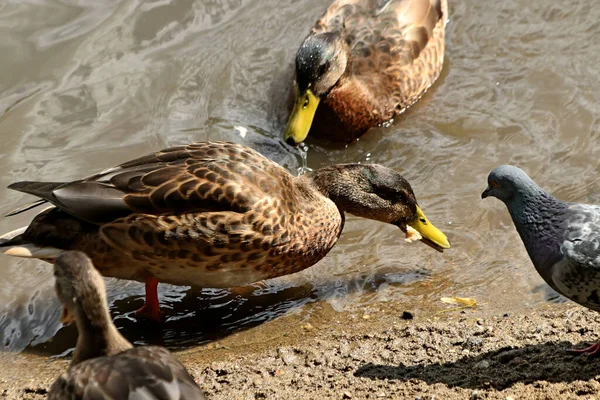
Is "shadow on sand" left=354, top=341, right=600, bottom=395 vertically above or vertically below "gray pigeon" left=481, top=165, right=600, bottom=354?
below

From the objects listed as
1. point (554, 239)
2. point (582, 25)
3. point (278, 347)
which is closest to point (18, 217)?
point (278, 347)

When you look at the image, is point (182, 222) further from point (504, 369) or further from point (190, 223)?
point (504, 369)

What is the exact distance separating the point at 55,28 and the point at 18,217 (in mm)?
2740

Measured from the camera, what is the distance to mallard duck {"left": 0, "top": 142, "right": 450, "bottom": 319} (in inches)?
229

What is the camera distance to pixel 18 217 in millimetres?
7266

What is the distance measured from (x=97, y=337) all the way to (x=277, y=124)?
169 inches

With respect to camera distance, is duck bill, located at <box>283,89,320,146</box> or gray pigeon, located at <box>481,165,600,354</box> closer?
gray pigeon, located at <box>481,165,600,354</box>

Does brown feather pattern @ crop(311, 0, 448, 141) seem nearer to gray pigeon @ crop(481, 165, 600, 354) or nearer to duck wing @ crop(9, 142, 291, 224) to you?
duck wing @ crop(9, 142, 291, 224)

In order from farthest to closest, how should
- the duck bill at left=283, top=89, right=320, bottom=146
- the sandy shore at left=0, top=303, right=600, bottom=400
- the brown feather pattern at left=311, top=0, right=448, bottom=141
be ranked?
the brown feather pattern at left=311, top=0, right=448, bottom=141
the duck bill at left=283, top=89, right=320, bottom=146
the sandy shore at left=0, top=303, right=600, bottom=400

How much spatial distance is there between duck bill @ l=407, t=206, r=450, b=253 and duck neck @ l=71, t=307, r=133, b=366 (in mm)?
2650

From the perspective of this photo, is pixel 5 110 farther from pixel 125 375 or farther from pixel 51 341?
pixel 125 375

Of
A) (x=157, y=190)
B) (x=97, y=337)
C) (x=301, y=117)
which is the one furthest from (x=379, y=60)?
(x=97, y=337)

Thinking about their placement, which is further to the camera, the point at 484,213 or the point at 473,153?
the point at 473,153

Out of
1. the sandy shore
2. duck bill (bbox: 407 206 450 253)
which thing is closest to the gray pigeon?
the sandy shore
